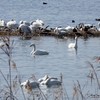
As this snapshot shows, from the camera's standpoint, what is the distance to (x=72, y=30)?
73.9 ft

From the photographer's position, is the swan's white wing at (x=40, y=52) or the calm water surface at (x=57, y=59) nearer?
the calm water surface at (x=57, y=59)

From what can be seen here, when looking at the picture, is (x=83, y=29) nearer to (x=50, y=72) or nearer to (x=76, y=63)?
(x=76, y=63)

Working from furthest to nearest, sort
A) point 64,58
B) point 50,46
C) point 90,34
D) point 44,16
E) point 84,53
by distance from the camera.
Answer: point 44,16 < point 90,34 < point 50,46 < point 84,53 < point 64,58

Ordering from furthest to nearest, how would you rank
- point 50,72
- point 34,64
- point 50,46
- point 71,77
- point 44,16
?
1. point 44,16
2. point 50,46
3. point 34,64
4. point 50,72
5. point 71,77

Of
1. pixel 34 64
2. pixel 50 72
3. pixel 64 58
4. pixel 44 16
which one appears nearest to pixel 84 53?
pixel 64 58

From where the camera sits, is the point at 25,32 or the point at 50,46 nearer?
the point at 50,46

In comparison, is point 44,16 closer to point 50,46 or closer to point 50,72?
point 50,46

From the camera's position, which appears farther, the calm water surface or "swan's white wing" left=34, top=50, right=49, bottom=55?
"swan's white wing" left=34, top=50, right=49, bottom=55

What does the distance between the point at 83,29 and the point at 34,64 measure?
7.00 meters

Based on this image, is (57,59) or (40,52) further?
(40,52)

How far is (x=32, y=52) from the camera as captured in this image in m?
18.4

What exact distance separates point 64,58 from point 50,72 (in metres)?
2.77

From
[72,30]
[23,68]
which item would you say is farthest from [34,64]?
[72,30]

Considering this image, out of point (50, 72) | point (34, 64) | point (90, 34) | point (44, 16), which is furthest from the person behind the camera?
point (44, 16)
